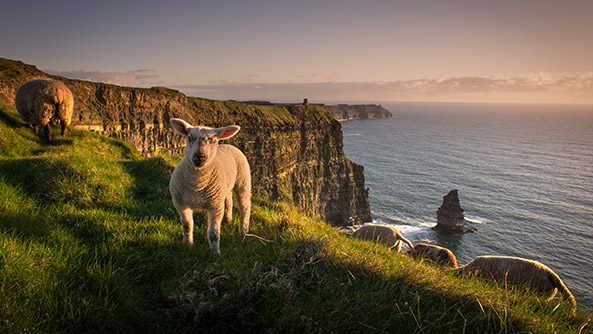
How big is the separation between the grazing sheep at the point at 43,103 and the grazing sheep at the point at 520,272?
48.9ft

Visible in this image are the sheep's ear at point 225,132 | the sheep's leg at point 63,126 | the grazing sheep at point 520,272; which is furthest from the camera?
the sheep's leg at point 63,126

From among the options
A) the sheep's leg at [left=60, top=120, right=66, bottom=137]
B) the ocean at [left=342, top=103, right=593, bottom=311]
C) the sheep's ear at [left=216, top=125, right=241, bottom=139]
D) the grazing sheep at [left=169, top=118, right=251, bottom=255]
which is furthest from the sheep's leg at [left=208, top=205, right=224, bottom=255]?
the ocean at [left=342, top=103, right=593, bottom=311]

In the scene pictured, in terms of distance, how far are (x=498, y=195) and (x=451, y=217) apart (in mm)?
28537

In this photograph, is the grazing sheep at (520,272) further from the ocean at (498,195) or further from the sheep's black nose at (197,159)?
the ocean at (498,195)

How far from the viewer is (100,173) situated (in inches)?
285

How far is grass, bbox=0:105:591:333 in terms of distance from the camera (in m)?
2.71

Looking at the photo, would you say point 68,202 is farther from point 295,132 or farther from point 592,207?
point 592,207

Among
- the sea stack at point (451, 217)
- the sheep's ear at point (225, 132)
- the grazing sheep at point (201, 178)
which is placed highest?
the sheep's ear at point (225, 132)

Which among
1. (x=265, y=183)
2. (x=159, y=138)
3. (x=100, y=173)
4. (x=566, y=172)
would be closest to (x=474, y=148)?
(x=566, y=172)

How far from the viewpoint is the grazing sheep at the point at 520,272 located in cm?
715

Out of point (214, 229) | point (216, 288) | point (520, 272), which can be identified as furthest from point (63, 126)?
point (520, 272)

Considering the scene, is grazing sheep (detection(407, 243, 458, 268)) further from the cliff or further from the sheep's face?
the cliff

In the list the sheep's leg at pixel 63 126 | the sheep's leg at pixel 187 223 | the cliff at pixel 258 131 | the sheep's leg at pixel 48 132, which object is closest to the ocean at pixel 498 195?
the cliff at pixel 258 131

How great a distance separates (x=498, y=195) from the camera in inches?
2709
